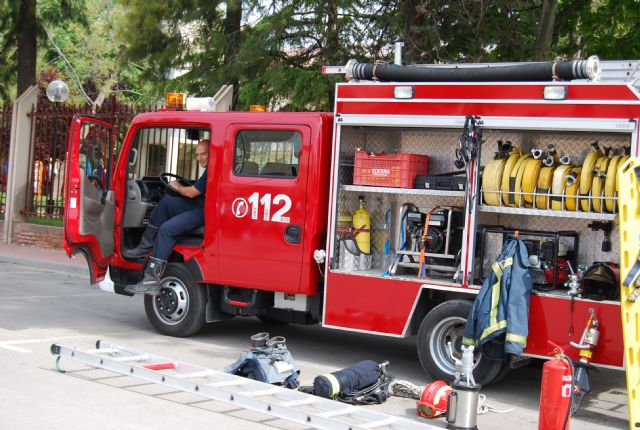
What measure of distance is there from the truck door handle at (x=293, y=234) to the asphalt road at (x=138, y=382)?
1.16 m

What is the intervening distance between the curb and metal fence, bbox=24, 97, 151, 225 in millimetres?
2077

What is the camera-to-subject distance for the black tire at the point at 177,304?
928cm

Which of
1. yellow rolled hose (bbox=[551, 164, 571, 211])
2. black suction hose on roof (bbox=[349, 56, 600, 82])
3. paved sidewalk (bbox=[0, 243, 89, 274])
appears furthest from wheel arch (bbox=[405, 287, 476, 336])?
paved sidewalk (bbox=[0, 243, 89, 274])

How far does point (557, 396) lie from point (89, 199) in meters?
5.51

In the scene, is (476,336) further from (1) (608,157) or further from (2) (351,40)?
(2) (351,40)

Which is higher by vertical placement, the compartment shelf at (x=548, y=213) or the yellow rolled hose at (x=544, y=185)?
the yellow rolled hose at (x=544, y=185)

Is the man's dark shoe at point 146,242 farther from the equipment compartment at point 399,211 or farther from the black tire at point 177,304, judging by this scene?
the equipment compartment at point 399,211

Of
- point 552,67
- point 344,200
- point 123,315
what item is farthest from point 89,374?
point 552,67

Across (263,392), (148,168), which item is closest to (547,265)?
(263,392)

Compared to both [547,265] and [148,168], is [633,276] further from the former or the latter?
[148,168]

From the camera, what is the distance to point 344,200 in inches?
337

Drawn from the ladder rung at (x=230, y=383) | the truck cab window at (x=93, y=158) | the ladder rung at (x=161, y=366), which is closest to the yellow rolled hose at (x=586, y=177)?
the ladder rung at (x=230, y=383)

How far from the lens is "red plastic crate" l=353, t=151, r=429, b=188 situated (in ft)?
26.8

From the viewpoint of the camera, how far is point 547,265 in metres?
7.58
